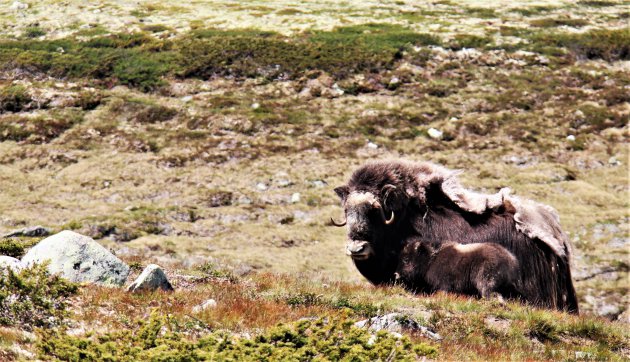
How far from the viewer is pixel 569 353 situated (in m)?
8.71

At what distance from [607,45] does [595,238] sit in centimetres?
3103

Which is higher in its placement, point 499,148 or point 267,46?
point 267,46

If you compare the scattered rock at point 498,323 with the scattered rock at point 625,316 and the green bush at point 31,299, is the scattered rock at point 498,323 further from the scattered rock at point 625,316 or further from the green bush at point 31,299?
the scattered rock at point 625,316

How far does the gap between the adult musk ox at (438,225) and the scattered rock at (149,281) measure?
3.39 m

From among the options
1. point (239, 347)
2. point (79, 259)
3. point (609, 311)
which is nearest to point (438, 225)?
point (79, 259)

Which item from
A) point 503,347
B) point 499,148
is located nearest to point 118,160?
point 499,148

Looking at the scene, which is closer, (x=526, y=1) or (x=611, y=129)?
(x=611, y=129)

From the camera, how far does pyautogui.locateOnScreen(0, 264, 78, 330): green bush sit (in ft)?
23.8

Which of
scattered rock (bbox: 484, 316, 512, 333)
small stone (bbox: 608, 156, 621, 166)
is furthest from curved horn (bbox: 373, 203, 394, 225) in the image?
small stone (bbox: 608, 156, 621, 166)

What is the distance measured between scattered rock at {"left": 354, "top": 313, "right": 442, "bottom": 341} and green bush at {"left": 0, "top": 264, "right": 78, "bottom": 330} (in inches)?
146

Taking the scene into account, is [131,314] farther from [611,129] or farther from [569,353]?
[611,129]

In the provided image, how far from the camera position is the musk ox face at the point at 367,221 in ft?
38.1

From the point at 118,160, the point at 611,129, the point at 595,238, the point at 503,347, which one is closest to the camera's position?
the point at 503,347

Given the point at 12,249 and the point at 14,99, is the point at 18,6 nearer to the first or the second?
the point at 14,99
